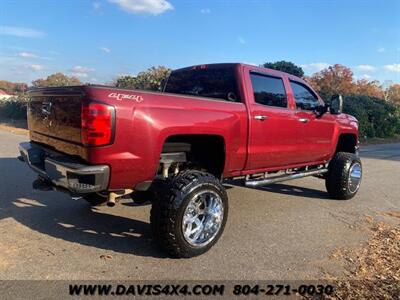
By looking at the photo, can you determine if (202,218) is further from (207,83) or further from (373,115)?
(373,115)

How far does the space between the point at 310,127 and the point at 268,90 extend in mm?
1106

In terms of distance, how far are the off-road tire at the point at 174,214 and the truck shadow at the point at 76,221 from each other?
25 centimetres

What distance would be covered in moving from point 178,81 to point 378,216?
3435mm

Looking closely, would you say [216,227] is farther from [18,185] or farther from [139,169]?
[18,185]

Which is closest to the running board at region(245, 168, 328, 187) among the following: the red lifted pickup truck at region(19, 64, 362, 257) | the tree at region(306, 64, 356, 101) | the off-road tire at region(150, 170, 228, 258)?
the red lifted pickup truck at region(19, 64, 362, 257)

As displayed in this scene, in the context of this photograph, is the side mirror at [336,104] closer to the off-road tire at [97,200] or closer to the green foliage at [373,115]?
the off-road tire at [97,200]

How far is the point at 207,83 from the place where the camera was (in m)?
5.59

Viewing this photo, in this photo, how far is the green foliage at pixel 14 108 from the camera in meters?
27.1

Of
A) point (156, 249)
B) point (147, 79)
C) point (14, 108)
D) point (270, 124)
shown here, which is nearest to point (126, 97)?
point (156, 249)

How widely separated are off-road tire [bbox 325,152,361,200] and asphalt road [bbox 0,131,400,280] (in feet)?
0.58

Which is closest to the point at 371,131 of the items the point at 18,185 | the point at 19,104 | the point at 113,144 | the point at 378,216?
the point at 378,216

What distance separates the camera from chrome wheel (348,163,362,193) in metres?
7.02

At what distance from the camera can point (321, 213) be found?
619cm

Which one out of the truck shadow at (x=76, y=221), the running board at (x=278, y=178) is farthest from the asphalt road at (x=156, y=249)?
the running board at (x=278, y=178)
